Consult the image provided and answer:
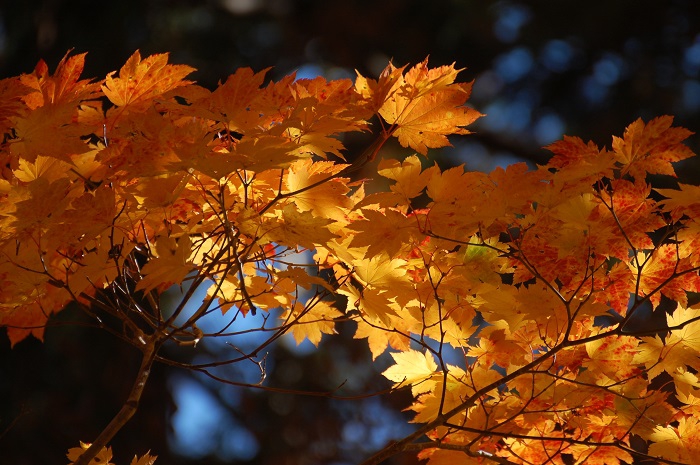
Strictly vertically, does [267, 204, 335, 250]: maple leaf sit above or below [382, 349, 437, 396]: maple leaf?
above

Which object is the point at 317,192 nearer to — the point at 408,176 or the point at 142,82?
the point at 408,176

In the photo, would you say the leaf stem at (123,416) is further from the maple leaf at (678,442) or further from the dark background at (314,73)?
the dark background at (314,73)

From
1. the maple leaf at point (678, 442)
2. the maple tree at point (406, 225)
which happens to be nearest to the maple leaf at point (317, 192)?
the maple tree at point (406, 225)

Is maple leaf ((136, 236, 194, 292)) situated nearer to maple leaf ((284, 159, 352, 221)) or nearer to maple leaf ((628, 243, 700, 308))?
maple leaf ((284, 159, 352, 221))

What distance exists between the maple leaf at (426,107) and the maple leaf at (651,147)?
0.22m

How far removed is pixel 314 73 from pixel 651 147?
4.69 metres

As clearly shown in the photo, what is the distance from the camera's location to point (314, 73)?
5609mm

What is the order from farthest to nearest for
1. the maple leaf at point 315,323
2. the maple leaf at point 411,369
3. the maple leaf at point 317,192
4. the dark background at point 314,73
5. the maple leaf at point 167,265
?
the dark background at point 314,73 → the maple leaf at point 315,323 → the maple leaf at point 411,369 → the maple leaf at point 317,192 → the maple leaf at point 167,265

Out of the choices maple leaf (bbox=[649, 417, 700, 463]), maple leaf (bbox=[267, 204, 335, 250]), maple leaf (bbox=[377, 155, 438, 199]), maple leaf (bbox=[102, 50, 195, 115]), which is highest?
maple leaf (bbox=[102, 50, 195, 115])

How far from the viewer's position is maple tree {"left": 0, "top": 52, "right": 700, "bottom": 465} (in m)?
1.01

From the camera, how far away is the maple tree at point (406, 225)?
101 centimetres

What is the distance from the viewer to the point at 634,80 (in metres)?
6.01

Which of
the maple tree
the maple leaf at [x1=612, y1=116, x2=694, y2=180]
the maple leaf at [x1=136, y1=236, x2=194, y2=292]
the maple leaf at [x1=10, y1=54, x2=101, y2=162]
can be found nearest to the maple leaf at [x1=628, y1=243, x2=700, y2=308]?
the maple tree

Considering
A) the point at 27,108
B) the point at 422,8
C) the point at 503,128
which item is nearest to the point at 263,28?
the point at 422,8
